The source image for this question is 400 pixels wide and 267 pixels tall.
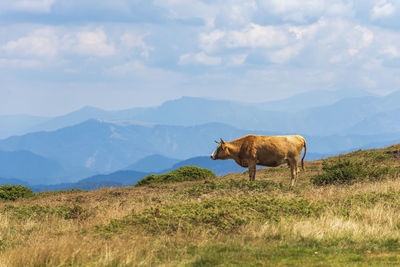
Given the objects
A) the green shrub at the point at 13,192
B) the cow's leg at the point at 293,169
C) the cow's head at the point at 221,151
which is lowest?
the green shrub at the point at 13,192

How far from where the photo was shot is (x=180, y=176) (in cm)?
3244

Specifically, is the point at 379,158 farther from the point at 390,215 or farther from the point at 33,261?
the point at 33,261

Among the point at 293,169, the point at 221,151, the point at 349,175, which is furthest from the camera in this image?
the point at 221,151

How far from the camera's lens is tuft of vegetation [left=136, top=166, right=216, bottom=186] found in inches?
1248

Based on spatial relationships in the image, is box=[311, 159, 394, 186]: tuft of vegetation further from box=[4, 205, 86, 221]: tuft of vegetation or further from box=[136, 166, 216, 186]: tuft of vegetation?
box=[136, 166, 216, 186]: tuft of vegetation

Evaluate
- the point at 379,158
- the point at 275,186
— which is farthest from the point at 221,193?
the point at 379,158

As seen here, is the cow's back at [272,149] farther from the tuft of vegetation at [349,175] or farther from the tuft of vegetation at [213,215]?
the tuft of vegetation at [213,215]

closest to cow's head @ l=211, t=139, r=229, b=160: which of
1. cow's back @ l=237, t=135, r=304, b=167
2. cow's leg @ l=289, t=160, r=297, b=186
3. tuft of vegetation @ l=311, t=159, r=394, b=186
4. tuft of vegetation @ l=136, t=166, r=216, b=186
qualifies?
cow's back @ l=237, t=135, r=304, b=167

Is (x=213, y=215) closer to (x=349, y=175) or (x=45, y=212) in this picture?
(x=45, y=212)

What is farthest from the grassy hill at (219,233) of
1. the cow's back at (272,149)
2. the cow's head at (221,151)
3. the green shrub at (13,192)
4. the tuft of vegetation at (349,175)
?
the green shrub at (13,192)

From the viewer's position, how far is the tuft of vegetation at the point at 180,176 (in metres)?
31.7

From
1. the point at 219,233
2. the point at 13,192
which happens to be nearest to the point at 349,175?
the point at 219,233

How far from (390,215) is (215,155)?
10475mm

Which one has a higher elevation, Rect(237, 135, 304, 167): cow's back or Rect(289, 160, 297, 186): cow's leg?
Rect(237, 135, 304, 167): cow's back
